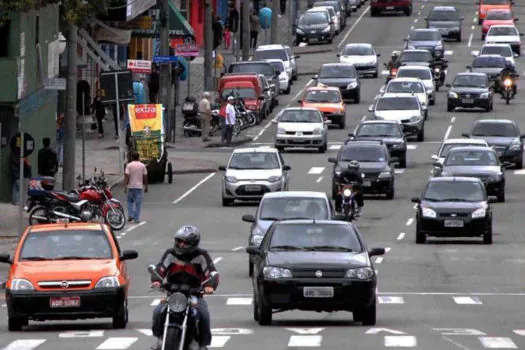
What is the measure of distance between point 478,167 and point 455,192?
9.01 meters

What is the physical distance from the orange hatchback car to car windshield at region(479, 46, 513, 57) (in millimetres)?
63613

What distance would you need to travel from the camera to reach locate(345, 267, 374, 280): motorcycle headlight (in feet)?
79.0

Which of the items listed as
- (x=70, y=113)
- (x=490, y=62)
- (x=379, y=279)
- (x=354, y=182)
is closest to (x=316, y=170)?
(x=354, y=182)

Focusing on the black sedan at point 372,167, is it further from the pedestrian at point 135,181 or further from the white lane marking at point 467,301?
the white lane marking at point 467,301

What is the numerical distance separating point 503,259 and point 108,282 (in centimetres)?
1451

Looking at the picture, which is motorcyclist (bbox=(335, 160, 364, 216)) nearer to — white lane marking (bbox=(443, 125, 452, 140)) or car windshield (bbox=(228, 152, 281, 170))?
car windshield (bbox=(228, 152, 281, 170))

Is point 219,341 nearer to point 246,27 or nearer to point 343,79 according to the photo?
point 343,79

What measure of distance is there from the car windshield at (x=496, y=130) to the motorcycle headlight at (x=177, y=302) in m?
40.9

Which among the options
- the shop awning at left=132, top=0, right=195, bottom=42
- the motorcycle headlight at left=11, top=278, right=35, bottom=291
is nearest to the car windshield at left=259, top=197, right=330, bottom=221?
the motorcycle headlight at left=11, top=278, right=35, bottom=291

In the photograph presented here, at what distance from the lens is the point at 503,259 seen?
36.9 meters

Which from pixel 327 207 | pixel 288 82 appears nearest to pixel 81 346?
pixel 327 207

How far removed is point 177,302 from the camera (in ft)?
57.7

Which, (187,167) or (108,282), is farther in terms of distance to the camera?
(187,167)

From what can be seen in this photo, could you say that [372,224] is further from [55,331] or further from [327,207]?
[55,331]
